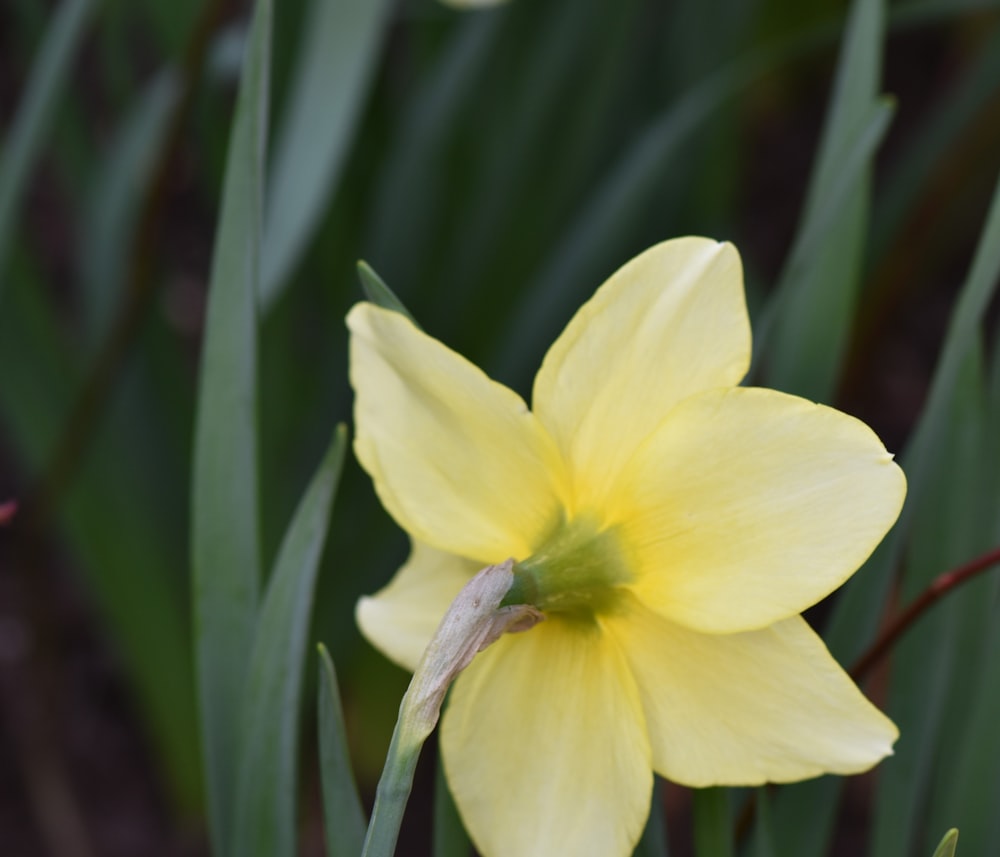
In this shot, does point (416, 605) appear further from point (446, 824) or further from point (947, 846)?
point (947, 846)

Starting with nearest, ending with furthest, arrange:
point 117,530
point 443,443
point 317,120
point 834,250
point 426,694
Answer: point 426,694
point 443,443
point 834,250
point 317,120
point 117,530

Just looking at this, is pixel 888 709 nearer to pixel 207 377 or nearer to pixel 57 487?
pixel 207 377

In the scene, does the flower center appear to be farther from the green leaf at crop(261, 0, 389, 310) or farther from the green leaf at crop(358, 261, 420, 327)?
the green leaf at crop(261, 0, 389, 310)

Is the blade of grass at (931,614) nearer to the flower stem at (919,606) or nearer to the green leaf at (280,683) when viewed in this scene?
the flower stem at (919,606)

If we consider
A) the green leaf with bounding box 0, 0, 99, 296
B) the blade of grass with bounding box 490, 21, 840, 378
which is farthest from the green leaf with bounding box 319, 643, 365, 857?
the blade of grass with bounding box 490, 21, 840, 378

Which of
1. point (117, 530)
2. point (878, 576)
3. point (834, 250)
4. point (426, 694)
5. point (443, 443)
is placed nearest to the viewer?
point (426, 694)

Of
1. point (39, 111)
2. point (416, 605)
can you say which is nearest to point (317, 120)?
point (39, 111)

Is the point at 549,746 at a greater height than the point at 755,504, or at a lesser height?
lesser
